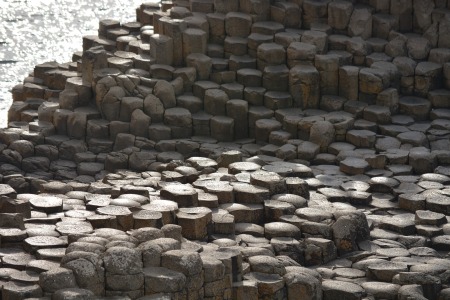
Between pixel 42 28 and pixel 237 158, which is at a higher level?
pixel 237 158

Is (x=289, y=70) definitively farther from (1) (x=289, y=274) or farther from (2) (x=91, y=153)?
(1) (x=289, y=274)

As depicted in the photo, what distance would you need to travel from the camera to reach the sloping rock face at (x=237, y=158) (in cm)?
1689

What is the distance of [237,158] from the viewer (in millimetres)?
21469

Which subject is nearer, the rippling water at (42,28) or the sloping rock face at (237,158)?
the sloping rock face at (237,158)

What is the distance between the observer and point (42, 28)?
32812 millimetres

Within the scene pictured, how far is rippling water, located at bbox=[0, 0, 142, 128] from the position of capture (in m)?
30.0

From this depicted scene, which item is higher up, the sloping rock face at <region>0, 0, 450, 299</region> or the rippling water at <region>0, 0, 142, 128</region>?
the sloping rock face at <region>0, 0, 450, 299</region>

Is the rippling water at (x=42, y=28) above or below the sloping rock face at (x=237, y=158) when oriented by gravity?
below

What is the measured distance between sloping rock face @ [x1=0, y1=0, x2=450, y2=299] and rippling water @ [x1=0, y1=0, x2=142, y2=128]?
460 cm

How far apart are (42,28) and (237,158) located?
12569 mm

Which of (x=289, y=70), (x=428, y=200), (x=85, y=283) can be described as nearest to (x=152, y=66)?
(x=289, y=70)

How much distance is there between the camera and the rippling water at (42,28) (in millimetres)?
30031

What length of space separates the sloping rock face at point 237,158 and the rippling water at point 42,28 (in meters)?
4.60

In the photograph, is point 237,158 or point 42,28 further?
point 42,28
